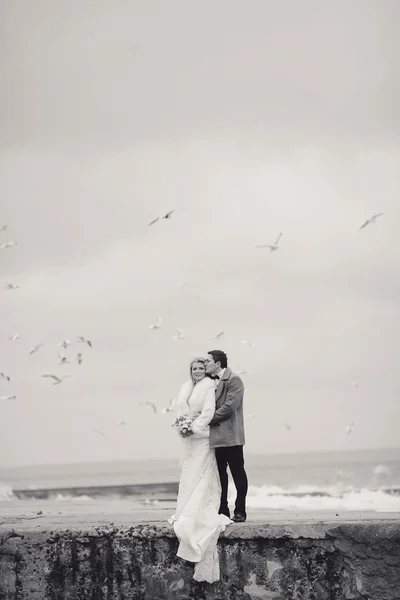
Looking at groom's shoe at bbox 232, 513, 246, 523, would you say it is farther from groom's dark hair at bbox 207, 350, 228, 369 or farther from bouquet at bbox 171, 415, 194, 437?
groom's dark hair at bbox 207, 350, 228, 369

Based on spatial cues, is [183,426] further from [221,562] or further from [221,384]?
[221,562]

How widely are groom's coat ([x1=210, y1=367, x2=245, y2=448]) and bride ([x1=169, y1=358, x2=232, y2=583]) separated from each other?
0.07 metres

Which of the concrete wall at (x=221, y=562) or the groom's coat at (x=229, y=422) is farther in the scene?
the groom's coat at (x=229, y=422)

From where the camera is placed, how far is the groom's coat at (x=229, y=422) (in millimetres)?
7879

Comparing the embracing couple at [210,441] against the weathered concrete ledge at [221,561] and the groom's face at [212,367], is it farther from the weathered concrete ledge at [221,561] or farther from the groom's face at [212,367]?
the weathered concrete ledge at [221,561]

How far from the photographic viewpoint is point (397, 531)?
6984 mm

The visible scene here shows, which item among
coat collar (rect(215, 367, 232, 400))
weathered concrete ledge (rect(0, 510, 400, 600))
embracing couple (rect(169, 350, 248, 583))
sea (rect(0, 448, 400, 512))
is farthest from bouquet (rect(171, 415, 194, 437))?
sea (rect(0, 448, 400, 512))

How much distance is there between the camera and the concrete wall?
7.03 m

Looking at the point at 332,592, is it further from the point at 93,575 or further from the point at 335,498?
the point at 335,498

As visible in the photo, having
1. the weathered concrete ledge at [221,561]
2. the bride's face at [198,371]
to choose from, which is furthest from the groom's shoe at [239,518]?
the bride's face at [198,371]

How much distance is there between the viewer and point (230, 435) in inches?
310

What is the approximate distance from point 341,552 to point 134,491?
27.7 metres

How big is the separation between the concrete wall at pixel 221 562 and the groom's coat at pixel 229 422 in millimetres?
831

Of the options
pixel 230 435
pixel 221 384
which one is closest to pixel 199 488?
pixel 230 435
